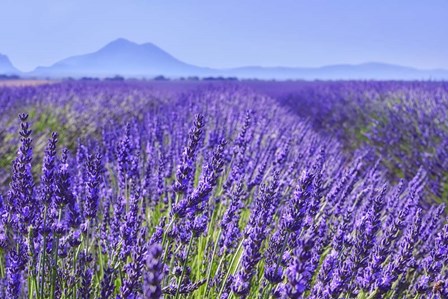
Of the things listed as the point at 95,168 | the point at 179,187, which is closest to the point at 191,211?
the point at 179,187

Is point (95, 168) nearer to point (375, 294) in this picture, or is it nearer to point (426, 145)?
point (375, 294)

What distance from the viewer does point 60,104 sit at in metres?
8.29

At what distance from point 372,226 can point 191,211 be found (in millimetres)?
605

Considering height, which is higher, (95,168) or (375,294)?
(95,168)

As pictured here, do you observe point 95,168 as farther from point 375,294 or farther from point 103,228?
point 375,294

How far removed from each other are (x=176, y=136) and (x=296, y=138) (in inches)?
65.2

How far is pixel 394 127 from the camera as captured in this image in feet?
24.7

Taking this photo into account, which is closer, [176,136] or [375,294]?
[375,294]

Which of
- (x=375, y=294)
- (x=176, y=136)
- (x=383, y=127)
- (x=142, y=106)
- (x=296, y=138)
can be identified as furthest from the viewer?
(x=142, y=106)

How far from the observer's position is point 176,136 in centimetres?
430

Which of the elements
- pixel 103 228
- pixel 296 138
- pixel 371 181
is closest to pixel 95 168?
pixel 103 228

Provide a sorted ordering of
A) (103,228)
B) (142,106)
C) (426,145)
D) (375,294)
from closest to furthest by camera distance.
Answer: (375,294) → (103,228) → (426,145) → (142,106)

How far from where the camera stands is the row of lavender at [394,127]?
5.42m

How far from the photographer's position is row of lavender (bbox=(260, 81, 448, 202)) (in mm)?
5418
